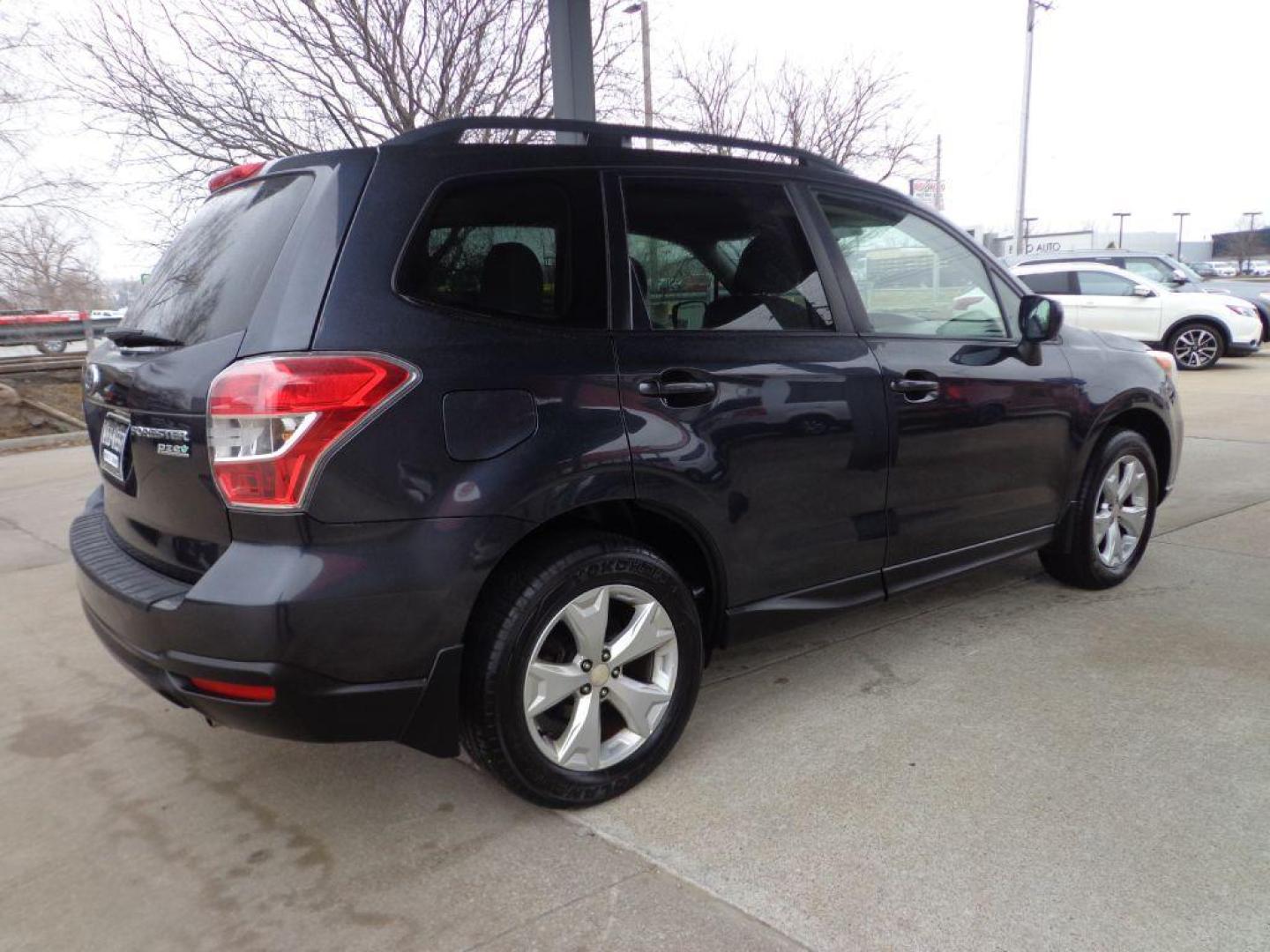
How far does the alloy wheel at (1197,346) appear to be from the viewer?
14367mm

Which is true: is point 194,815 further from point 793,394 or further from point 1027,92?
point 1027,92

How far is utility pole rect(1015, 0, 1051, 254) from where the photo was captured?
24500mm

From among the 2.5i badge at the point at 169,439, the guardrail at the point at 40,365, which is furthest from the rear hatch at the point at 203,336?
the guardrail at the point at 40,365

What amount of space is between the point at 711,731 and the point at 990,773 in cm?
84

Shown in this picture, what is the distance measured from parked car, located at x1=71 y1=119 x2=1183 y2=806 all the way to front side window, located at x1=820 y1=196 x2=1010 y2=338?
20 mm

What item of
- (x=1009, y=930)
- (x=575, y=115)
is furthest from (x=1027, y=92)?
(x=1009, y=930)

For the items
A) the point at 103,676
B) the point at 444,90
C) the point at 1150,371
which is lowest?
the point at 103,676

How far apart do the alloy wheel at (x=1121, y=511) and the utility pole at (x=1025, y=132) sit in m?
24.5

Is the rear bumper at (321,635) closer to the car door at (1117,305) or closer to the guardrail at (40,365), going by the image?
the car door at (1117,305)

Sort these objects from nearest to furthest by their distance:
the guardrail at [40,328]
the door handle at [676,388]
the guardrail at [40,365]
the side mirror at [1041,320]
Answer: the door handle at [676,388] < the side mirror at [1041,320] < the guardrail at [40,365] < the guardrail at [40,328]

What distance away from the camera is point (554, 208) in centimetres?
261

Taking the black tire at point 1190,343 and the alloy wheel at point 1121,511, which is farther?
the black tire at point 1190,343

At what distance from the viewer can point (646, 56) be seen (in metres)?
14.8

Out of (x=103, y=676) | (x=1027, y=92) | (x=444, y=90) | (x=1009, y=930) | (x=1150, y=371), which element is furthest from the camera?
(x=1027, y=92)
